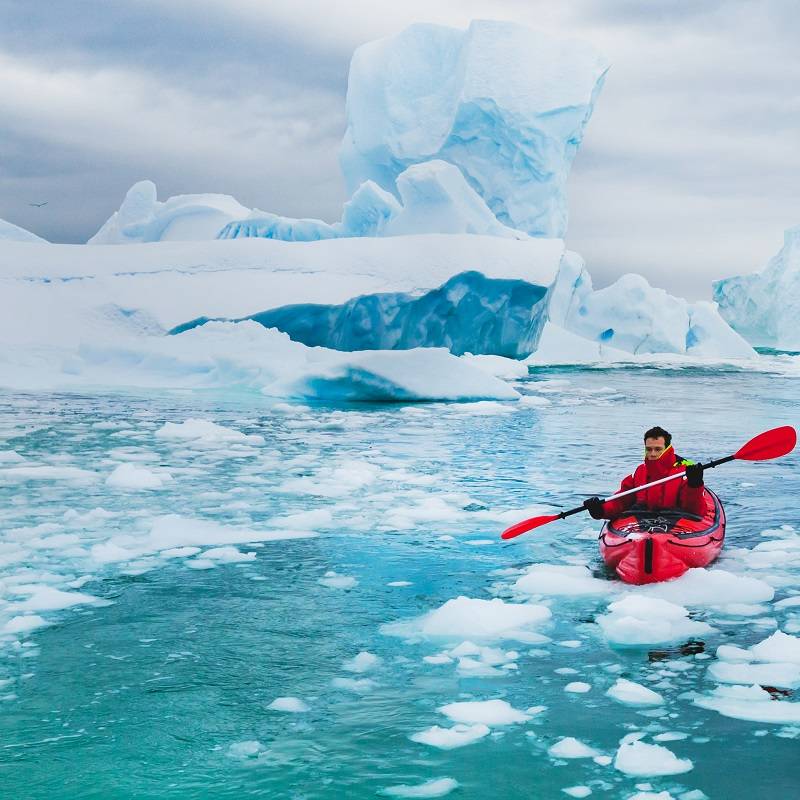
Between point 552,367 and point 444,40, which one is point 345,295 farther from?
point 444,40

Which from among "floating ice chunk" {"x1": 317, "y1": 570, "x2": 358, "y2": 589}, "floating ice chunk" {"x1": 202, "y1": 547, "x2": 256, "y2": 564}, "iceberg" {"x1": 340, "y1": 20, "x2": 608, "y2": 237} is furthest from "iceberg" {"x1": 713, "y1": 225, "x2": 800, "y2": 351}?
"floating ice chunk" {"x1": 317, "y1": 570, "x2": 358, "y2": 589}

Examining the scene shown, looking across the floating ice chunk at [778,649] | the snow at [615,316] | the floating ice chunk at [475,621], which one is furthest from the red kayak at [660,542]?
the snow at [615,316]

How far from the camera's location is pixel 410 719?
123 inches

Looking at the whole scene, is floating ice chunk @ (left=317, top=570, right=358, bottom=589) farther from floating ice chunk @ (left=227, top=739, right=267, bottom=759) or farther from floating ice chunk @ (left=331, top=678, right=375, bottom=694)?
floating ice chunk @ (left=227, top=739, right=267, bottom=759)

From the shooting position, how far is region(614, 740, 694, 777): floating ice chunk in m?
2.76

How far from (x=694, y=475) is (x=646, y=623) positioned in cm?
123

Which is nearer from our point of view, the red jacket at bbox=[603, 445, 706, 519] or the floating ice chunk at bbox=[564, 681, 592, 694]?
the floating ice chunk at bbox=[564, 681, 592, 694]

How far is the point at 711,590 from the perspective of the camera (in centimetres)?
446

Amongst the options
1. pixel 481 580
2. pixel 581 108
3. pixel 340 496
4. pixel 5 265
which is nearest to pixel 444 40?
pixel 581 108

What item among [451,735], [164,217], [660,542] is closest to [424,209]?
[164,217]

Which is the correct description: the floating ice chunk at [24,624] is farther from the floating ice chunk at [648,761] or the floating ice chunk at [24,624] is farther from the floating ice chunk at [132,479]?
the floating ice chunk at [132,479]

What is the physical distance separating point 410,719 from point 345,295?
48.1 feet

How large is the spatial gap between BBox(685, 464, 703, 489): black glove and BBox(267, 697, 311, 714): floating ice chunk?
250cm

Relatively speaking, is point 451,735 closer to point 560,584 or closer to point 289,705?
point 289,705
